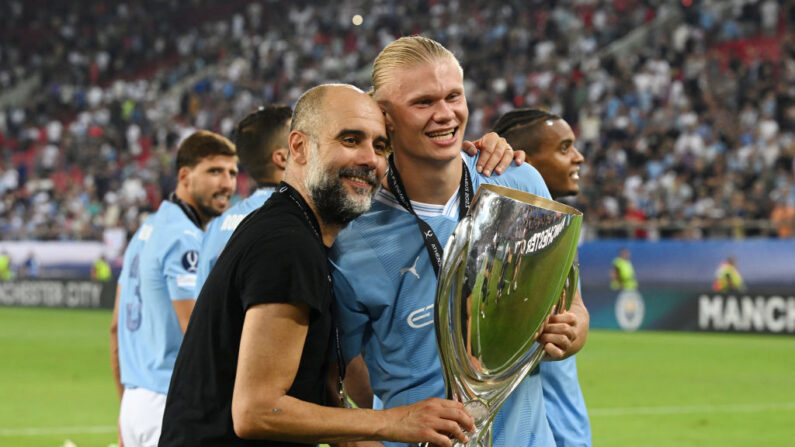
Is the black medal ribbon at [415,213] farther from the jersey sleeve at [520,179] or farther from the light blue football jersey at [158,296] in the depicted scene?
the light blue football jersey at [158,296]

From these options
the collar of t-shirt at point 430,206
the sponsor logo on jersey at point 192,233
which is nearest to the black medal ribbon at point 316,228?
the collar of t-shirt at point 430,206

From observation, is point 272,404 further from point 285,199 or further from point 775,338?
point 775,338

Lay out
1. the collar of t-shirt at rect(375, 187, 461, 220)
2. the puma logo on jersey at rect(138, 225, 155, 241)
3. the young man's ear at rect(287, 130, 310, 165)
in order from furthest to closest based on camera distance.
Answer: the puma logo on jersey at rect(138, 225, 155, 241)
the collar of t-shirt at rect(375, 187, 461, 220)
the young man's ear at rect(287, 130, 310, 165)

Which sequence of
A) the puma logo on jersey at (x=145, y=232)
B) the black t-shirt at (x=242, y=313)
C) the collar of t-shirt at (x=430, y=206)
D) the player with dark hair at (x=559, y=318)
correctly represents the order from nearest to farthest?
the black t-shirt at (x=242, y=313)
the player with dark hair at (x=559, y=318)
the collar of t-shirt at (x=430, y=206)
the puma logo on jersey at (x=145, y=232)

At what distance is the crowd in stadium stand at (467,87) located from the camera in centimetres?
2186

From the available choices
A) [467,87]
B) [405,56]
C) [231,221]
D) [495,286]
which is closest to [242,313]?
[495,286]

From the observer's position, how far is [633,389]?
12.2 meters

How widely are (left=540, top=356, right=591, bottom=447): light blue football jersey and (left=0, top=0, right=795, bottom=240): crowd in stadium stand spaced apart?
1674 cm

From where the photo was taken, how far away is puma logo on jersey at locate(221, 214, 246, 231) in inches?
183

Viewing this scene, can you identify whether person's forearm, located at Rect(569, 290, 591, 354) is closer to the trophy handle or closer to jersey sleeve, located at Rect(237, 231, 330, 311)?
the trophy handle

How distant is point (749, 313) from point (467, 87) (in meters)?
13.5

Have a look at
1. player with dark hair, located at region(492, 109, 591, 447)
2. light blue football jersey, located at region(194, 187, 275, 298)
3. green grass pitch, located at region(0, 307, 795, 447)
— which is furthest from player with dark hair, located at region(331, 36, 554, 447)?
green grass pitch, located at region(0, 307, 795, 447)

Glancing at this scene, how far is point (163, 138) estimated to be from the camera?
110 feet

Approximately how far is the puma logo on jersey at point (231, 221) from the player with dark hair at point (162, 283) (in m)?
0.44
